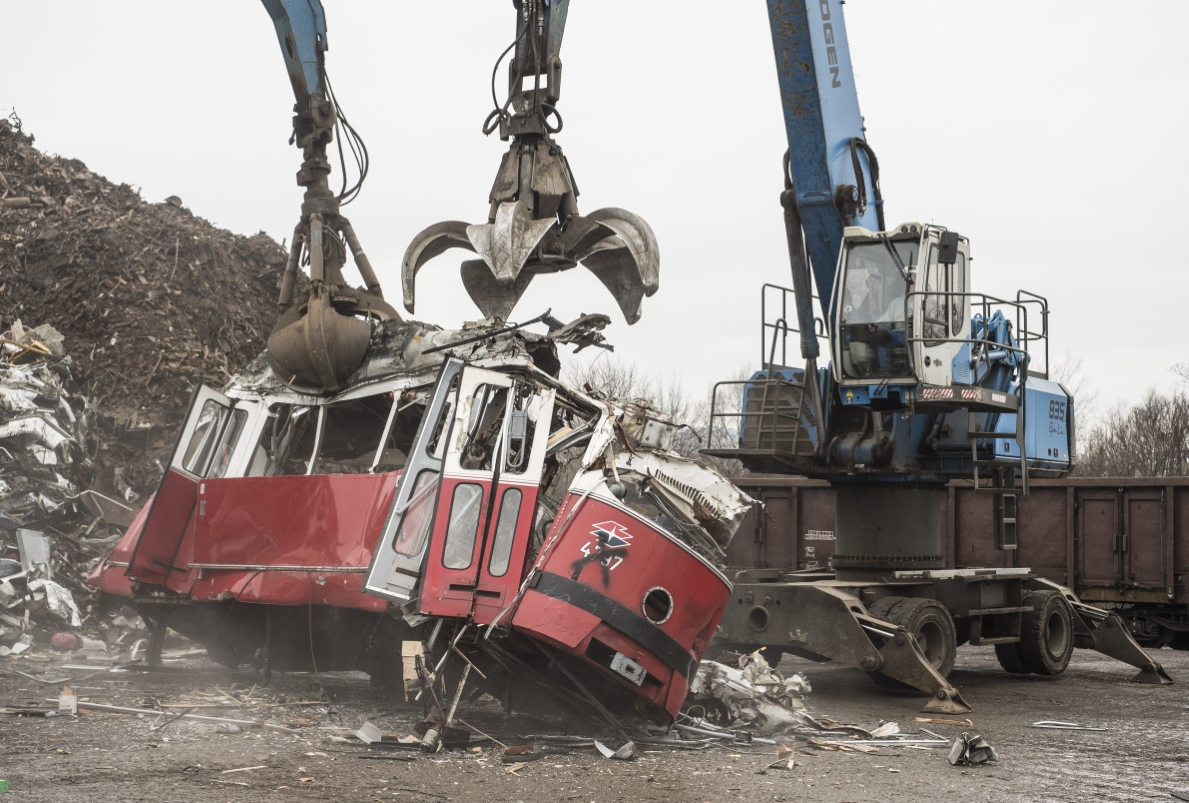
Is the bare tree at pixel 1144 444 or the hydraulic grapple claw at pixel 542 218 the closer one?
the hydraulic grapple claw at pixel 542 218

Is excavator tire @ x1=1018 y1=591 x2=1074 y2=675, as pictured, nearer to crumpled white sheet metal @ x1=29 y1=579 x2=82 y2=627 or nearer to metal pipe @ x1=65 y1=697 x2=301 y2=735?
metal pipe @ x1=65 y1=697 x2=301 y2=735

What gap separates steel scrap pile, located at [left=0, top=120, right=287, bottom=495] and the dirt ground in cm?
833

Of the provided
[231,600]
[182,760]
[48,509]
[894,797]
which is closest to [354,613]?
[231,600]

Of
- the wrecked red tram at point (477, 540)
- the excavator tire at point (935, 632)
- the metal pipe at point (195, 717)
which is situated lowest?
the metal pipe at point (195, 717)

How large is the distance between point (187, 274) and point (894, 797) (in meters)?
15.6

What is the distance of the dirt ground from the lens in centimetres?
564

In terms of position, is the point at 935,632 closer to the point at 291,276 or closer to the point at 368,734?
the point at 368,734

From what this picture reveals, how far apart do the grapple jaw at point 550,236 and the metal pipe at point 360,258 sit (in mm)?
1913

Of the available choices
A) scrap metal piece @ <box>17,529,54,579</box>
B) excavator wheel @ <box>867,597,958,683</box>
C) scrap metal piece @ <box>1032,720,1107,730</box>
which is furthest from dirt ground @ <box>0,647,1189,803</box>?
scrap metal piece @ <box>17,529,54,579</box>

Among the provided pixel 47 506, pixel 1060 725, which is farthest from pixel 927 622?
pixel 47 506

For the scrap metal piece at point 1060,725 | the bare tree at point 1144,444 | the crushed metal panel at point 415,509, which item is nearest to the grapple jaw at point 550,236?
the crushed metal panel at point 415,509

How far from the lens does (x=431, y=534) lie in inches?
265

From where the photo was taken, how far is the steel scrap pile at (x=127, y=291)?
16.7 meters

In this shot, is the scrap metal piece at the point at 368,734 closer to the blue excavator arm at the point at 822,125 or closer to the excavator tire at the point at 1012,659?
the blue excavator arm at the point at 822,125
